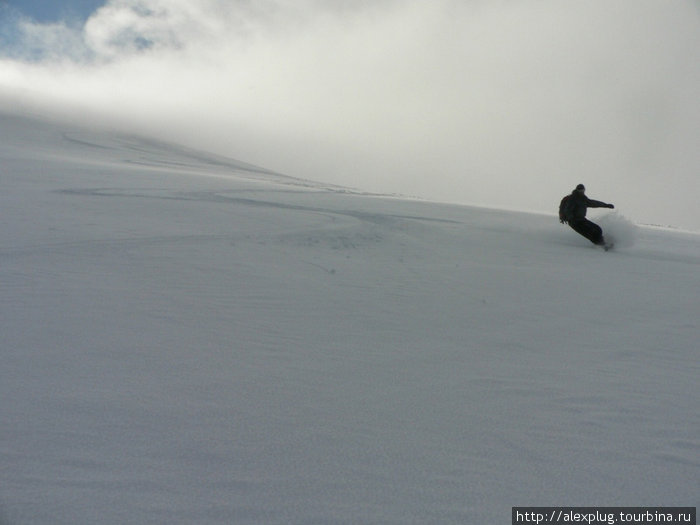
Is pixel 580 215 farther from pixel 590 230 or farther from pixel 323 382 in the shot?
pixel 323 382

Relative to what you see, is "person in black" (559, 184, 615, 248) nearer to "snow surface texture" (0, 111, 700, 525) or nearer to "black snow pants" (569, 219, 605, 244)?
"black snow pants" (569, 219, 605, 244)

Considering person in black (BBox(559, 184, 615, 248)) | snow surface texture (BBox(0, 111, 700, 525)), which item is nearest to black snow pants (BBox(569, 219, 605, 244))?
person in black (BBox(559, 184, 615, 248))

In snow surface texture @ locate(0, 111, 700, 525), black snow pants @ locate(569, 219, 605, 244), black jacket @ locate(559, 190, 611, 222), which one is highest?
black jacket @ locate(559, 190, 611, 222)

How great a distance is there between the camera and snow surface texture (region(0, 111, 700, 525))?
229cm

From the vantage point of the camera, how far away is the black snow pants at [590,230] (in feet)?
31.0

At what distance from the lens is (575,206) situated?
30.9 feet

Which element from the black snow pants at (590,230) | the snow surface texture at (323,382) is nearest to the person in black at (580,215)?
the black snow pants at (590,230)

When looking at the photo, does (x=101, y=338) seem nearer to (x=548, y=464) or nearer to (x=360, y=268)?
(x=548, y=464)

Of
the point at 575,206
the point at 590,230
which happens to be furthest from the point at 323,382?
the point at 590,230

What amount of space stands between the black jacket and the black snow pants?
9cm

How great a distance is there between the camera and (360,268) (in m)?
6.79

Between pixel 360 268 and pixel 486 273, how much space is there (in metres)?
1.90

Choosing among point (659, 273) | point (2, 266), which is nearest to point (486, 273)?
point (659, 273)

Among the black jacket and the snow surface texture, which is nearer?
the snow surface texture
